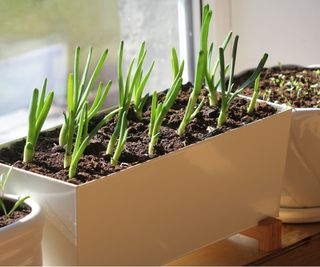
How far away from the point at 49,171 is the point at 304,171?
44cm

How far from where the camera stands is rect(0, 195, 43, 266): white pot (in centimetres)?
94

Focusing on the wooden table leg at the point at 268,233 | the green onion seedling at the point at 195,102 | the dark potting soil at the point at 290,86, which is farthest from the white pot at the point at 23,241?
the dark potting soil at the point at 290,86

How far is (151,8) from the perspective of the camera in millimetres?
1594

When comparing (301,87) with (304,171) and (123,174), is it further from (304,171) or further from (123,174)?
(123,174)

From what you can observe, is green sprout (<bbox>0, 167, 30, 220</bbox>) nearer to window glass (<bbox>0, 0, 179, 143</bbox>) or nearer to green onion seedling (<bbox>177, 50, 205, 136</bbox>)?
green onion seedling (<bbox>177, 50, 205, 136</bbox>)

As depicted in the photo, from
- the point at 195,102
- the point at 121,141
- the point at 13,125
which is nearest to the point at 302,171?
the point at 195,102

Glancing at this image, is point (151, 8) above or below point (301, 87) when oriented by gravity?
above

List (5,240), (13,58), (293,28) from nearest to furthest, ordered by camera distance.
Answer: (5,240), (13,58), (293,28)

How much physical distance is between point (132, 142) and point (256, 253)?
27 centimetres

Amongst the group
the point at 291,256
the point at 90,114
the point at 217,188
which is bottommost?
the point at 291,256

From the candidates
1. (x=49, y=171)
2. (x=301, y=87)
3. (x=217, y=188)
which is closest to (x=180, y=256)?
(x=217, y=188)

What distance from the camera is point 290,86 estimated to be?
4.75 ft

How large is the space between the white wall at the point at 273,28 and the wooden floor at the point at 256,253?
1.43 feet

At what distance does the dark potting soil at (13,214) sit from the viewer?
0.98 metres
